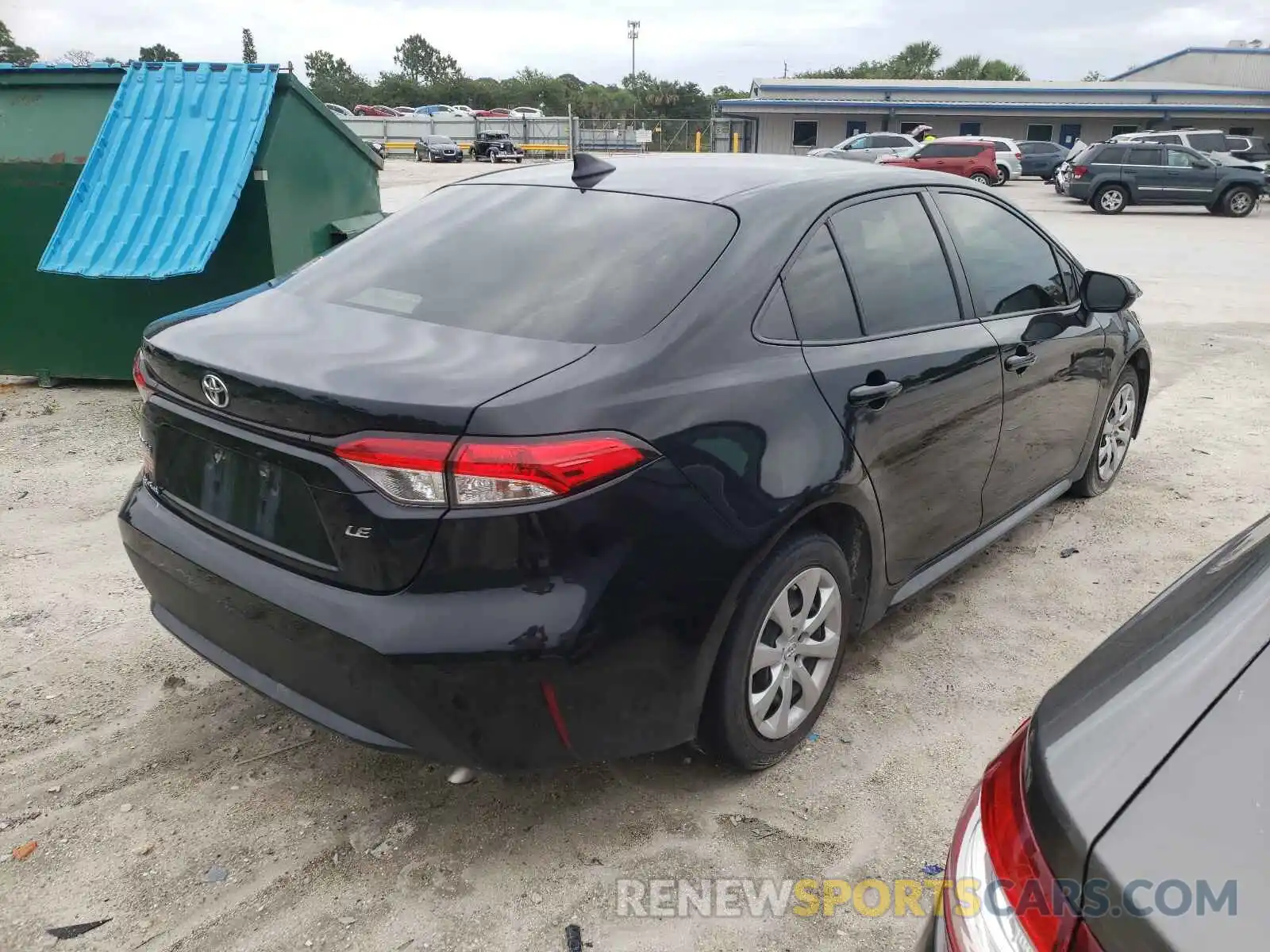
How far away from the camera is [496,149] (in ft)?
145

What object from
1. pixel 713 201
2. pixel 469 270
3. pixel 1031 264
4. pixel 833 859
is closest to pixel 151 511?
pixel 469 270

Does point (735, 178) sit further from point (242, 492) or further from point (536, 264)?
point (242, 492)

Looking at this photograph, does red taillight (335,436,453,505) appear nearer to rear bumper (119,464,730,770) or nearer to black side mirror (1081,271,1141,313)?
rear bumper (119,464,730,770)

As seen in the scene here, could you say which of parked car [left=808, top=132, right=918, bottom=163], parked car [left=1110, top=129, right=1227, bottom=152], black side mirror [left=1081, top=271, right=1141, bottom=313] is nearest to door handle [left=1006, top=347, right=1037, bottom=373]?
black side mirror [left=1081, top=271, right=1141, bottom=313]

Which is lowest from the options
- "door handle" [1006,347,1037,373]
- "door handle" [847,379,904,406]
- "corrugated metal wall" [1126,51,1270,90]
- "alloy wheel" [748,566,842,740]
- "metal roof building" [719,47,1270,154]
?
"alloy wheel" [748,566,842,740]

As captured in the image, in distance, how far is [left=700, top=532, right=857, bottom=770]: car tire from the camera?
7.93 feet

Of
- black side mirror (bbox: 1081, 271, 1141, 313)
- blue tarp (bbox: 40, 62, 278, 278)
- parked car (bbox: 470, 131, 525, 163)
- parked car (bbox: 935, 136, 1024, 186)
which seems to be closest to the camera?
black side mirror (bbox: 1081, 271, 1141, 313)

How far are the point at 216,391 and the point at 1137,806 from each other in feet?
6.84

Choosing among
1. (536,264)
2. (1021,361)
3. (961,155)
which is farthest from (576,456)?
(961,155)

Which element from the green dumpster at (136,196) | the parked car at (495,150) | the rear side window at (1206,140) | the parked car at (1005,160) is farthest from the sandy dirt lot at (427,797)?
the parked car at (495,150)

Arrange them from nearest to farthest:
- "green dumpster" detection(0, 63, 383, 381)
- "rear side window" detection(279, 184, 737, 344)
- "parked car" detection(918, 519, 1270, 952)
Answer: "parked car" detection(918, 519, 1270, 952), "rear side window" detection(279, 184, 737, 344), "green dumpster" detection(0, 63, 383, 381)

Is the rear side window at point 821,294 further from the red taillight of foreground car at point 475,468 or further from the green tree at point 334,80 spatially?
the green tree at point 334,80

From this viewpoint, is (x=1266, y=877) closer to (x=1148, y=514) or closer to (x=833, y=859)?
(x=833, y=859)

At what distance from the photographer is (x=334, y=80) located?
3607 inches
